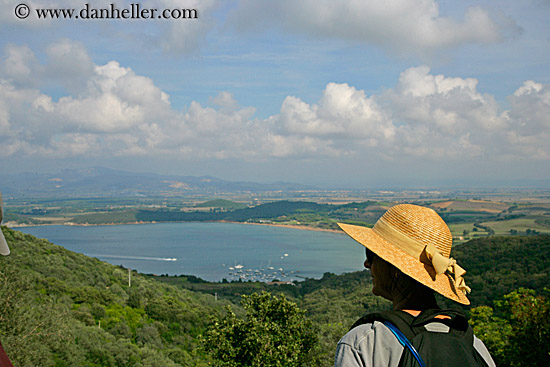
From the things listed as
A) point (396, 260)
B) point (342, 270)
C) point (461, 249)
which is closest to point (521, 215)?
point (342, 270)

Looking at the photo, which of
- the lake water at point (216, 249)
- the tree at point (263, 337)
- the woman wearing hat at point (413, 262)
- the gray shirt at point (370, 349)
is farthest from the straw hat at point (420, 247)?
the lake water at point (216, 249)

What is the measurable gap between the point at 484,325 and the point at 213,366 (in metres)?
7.85

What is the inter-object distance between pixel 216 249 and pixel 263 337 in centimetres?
6400

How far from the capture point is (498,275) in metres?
24.2

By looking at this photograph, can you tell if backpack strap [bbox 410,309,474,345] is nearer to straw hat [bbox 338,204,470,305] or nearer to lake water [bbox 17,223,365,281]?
straw hat [bbox 338,204,470,305]

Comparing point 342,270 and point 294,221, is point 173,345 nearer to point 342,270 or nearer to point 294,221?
point 342,270

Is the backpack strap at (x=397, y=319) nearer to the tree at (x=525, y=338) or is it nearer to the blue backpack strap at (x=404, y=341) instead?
the blue backpack strap at (x=404, y=341)

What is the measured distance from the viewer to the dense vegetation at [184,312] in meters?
8.19

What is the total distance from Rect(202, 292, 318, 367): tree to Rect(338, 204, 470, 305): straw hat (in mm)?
6222

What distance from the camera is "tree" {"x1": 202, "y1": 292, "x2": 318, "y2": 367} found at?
720 cm

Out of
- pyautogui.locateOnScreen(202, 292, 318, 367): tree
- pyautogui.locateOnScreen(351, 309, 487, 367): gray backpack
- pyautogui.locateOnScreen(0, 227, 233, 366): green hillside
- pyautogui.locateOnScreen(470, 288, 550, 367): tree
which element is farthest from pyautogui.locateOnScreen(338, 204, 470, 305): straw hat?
pyautogui.locateOnScreen(470, 288, 550, 367): tree

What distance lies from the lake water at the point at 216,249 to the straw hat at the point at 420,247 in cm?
4696

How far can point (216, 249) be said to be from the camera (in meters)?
70.1

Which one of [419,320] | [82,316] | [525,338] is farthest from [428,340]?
[82,316]
